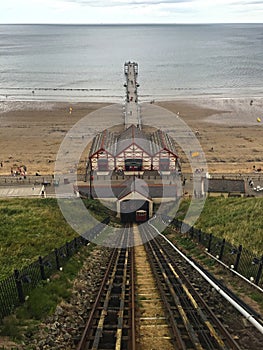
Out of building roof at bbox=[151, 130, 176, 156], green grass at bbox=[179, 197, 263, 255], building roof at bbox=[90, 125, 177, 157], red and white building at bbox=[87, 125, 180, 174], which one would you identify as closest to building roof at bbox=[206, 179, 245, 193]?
red and white building at bbox=[87, 125, 180, 174]

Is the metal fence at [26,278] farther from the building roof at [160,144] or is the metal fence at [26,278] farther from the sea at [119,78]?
the sea at [119,78]

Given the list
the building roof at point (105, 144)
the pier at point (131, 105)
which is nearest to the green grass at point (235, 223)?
the building roof at point (105, 144)

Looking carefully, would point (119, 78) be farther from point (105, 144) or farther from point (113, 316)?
point (113, 316)

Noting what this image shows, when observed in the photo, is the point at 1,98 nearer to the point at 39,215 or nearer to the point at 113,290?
the point at 39,215

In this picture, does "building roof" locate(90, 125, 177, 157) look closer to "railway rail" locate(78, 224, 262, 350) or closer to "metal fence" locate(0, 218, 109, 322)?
"metal fence" locate(0, 218, 109, 322)

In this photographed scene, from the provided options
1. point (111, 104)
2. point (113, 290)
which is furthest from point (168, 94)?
point (113, 290)
